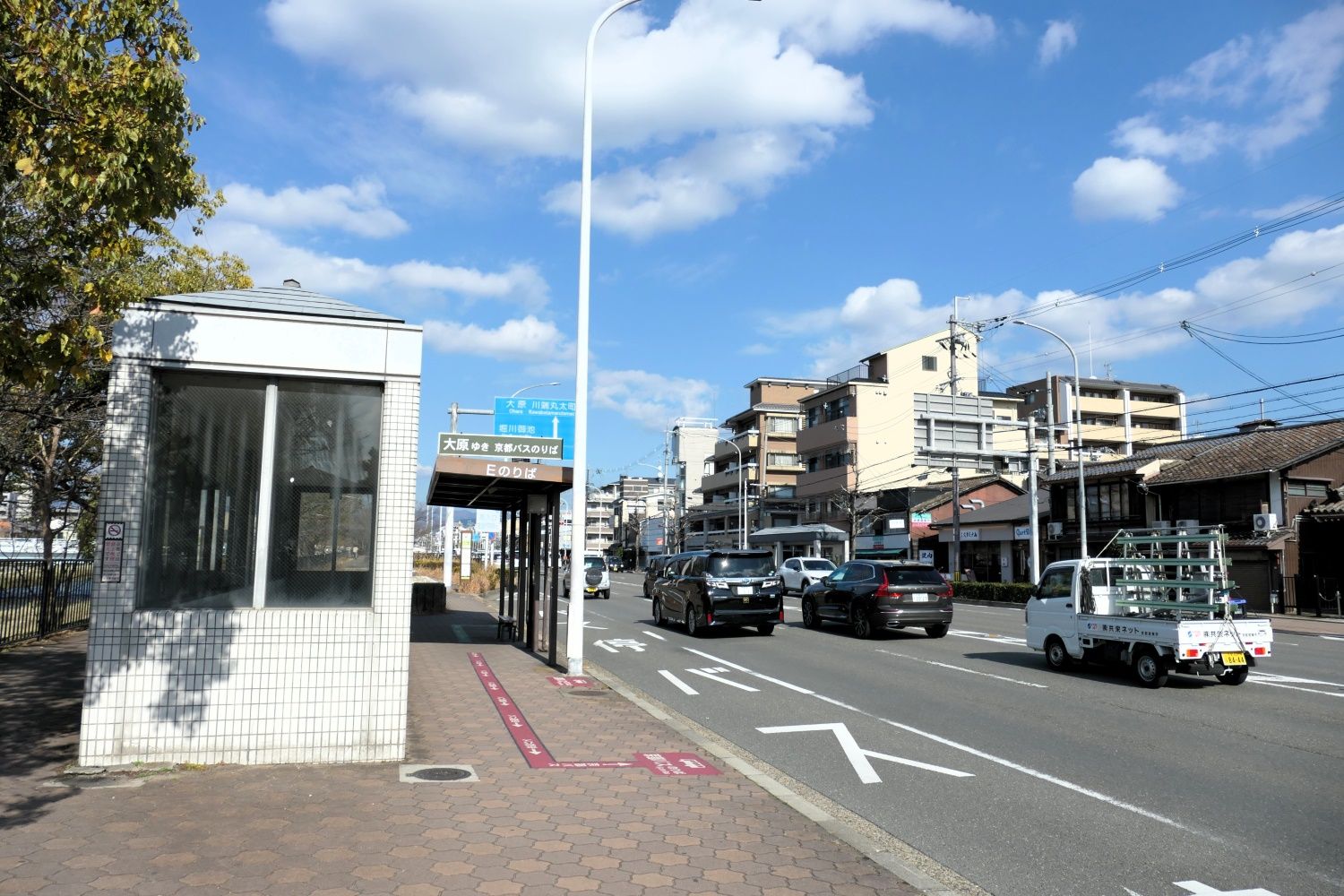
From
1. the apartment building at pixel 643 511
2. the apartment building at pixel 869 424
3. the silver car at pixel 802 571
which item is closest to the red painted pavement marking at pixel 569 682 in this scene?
the silver car at pixel 802 571

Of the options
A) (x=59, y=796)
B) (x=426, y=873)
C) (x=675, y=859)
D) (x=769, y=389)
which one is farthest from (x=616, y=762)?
(x=769, y=389)

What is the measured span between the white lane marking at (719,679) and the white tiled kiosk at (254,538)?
22.0 feet

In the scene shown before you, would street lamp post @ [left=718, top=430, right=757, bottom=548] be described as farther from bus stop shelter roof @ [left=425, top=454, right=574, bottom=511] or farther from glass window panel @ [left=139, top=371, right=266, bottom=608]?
glass window panel @ [left=139, top=371, right=266, bottom=608]

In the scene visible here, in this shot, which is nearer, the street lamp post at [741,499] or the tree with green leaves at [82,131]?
the tree with green leaves at [82,131]

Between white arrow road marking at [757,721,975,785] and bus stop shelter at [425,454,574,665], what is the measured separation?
541cm

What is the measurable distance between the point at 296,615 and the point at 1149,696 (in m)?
10.8

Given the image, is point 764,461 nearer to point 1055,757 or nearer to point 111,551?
point 1055,757

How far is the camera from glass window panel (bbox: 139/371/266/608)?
7656mm

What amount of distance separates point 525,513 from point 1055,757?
1181 centimetres

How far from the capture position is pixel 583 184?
1435 centimetres

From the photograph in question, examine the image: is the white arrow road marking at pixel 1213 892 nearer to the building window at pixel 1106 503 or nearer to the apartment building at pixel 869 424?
the building window at pixel 1106 503

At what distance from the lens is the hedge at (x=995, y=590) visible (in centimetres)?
3709

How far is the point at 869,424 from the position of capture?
211 feet

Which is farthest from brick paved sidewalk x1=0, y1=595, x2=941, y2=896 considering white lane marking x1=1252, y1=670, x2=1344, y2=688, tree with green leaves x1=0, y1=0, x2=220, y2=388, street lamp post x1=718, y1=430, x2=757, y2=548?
street lamp post x1=718, y1=430, x2=757, y2=548
